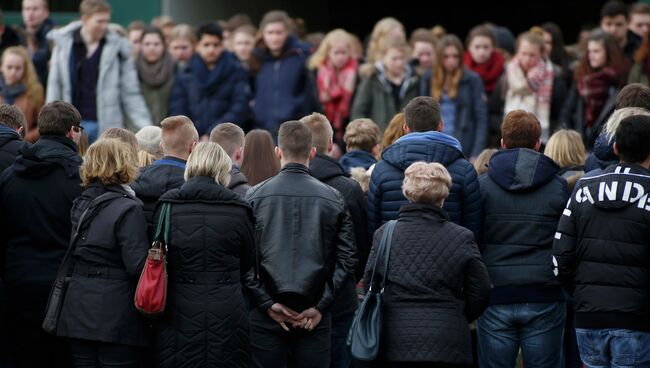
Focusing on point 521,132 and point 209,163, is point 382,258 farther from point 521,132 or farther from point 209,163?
point 521,132

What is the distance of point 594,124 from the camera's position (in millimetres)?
13047

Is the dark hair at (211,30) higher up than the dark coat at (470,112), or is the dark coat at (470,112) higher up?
the dark hair at (211,30)

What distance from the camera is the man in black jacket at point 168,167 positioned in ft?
26.3

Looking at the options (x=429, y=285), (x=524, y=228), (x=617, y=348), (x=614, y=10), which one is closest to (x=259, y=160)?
(x=524, y=228)

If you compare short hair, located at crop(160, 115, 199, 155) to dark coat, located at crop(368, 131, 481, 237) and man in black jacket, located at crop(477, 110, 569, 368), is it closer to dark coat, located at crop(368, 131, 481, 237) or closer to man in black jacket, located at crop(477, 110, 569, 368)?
dark coat, located at crop(368, 131, 481, 237)

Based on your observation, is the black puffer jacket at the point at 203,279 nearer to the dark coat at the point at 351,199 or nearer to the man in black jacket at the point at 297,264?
the man in black jacket at the point at 297,264

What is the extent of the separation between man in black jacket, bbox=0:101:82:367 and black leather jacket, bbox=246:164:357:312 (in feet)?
4.46

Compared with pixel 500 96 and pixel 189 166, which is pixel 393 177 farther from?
pixel 500 96

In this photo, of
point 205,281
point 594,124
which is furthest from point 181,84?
point 205,281

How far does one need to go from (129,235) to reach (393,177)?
1877 mm

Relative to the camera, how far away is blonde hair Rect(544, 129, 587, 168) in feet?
31.0

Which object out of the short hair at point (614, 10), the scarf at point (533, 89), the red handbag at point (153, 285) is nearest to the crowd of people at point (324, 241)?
the red handbag at point (153, 285)

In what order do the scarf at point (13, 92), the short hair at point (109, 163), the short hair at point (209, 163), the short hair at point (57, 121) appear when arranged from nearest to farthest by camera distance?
the short hair at point (209, 163), the short hair at point (109, 163), the short hair at point (57, 121), the scarf at point (13, 92)

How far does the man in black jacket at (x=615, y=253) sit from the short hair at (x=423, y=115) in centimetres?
125
